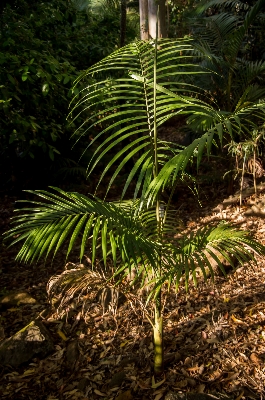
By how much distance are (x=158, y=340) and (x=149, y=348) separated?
0.56 m

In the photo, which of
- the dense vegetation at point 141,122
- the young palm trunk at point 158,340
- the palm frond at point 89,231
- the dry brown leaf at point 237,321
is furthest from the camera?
the dry brown leaf at point 237,321

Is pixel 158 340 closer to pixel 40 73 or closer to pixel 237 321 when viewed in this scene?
pixel 237 321

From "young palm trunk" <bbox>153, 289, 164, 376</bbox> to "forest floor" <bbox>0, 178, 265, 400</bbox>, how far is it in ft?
0.23

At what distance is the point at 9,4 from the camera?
4.39m

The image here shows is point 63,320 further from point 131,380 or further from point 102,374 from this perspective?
point 131,380

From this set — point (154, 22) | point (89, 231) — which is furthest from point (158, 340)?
point (154, 22)

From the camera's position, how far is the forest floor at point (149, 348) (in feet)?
8.12

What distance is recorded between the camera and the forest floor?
8.12 ft

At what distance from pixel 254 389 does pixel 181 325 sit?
810 millimetres

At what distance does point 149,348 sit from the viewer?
9.39ft

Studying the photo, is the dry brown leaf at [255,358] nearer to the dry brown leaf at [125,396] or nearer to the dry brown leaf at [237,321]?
the dry brown leaf at [237,321]

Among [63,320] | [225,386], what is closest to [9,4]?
[63,320]

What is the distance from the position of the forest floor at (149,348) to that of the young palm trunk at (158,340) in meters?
0.07

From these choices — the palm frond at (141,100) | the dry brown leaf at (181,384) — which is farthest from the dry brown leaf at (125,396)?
the palm frond at (141,100)
